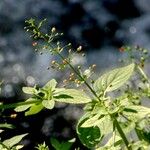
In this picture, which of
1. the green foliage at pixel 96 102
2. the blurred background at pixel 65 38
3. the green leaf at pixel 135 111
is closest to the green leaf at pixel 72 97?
the green foliage at pixel 96 102

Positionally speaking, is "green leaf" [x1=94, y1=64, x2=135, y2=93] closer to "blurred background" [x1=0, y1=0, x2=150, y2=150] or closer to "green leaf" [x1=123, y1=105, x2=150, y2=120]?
"green leaf" [x1=123, y1=105, x2=150, y2=120]

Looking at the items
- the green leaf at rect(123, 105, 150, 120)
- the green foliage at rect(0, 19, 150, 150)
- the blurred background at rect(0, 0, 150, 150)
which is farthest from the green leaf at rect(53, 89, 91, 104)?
the blurred background at rect(0, 0, 150, 150)

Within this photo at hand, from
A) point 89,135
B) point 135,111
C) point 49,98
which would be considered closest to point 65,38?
point 49,98

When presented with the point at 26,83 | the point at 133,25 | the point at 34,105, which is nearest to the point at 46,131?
the point at 26,83

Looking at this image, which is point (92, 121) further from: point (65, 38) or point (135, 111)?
point (65, 38)

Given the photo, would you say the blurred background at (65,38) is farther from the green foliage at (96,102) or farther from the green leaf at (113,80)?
the green leaf at (113,80)

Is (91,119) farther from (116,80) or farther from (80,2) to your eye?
(80,2)

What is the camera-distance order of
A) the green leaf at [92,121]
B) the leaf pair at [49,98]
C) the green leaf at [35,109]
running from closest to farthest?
the green leaf at [92,121] → the leaf pair at [49,98] → the green leaf at [35,109]
